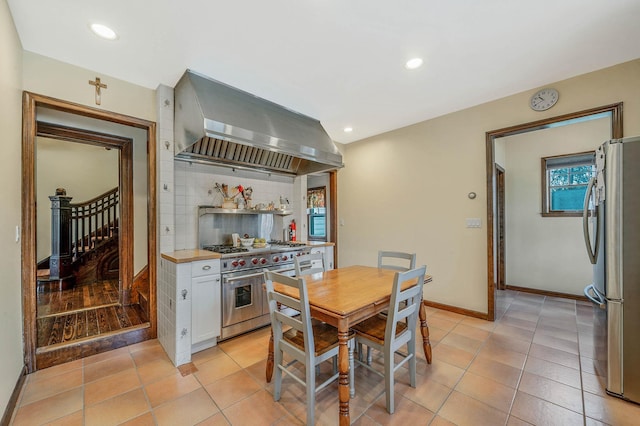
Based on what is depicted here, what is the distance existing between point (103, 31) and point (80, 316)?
9.45ft

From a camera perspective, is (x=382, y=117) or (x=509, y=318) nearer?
(x=509, y=318)

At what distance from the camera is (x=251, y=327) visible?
2.77m

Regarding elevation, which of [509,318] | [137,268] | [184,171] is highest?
[184,171]

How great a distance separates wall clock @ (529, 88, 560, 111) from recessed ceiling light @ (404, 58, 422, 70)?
4.87 ft

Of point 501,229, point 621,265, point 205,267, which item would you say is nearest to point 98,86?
point 205,267

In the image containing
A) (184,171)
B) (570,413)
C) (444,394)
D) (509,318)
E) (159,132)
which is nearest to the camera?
(570,413)

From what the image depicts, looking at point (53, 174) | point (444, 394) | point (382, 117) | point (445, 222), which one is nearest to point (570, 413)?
point (444, 394)

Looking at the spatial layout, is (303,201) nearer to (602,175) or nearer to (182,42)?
(182,42)

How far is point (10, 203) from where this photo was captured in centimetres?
176

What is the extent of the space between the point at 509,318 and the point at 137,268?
4798mm

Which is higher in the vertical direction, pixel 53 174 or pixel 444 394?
pixel 53 174

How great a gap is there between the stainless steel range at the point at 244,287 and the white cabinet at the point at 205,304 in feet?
0.24

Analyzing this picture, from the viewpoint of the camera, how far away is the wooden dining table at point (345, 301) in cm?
148

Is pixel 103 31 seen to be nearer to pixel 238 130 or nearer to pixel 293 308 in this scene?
pixel 238 130
